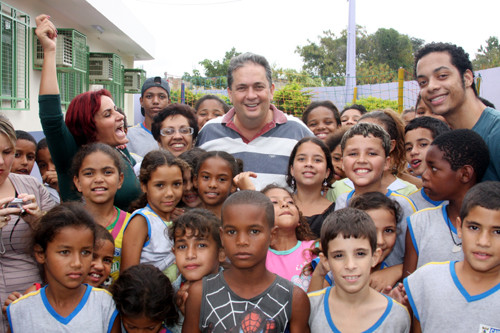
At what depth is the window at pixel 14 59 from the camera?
7011 mm

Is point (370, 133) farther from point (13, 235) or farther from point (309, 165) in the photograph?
point (13, 235)

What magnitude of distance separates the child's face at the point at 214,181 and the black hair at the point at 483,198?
167 centimetres

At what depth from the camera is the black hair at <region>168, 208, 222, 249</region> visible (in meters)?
2.75

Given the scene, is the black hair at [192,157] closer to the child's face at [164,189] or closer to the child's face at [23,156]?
the child's face at [164,189]

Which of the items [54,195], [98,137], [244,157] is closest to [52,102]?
[98,137]

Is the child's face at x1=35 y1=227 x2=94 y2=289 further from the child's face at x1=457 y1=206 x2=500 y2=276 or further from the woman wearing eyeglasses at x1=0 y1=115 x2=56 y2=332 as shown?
the child's face at x1=457 y1=206 x2=500 y2=276

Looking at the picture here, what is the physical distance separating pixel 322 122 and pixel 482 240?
2898mm

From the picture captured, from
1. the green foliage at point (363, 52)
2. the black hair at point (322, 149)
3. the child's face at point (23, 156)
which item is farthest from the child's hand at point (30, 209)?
the green foliage at point (363, 52)

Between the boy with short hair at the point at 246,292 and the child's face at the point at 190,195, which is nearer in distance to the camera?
the boy with short hair at the point at 246,292

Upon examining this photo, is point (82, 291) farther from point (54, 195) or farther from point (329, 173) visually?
point (329, 173)

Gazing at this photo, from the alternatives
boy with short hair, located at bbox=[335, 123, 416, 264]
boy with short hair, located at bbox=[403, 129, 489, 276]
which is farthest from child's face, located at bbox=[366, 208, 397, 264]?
boy with short hair, located at bbox=[335, 123, 416, 264]

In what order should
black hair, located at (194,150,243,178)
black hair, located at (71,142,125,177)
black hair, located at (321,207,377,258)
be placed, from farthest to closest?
black hair, located at (194,150,243,178) < black hair, located at (71,142,125,177) < black hair, located at (321,207,377,258)

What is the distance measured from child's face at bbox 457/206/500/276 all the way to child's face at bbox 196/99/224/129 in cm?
370

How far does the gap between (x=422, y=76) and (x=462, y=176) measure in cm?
94
